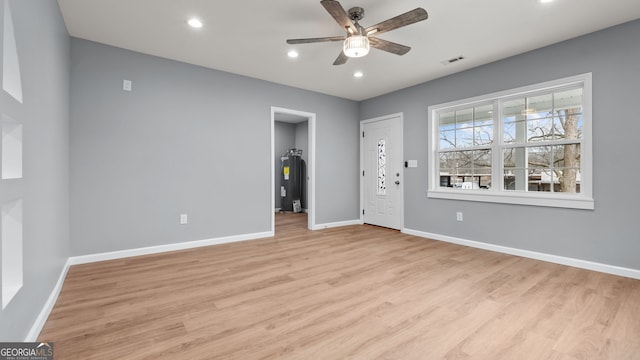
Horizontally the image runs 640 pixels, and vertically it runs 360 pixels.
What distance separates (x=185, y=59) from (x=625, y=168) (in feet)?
17.5

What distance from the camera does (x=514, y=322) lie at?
77.1 inches

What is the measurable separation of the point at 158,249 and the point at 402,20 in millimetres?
3880

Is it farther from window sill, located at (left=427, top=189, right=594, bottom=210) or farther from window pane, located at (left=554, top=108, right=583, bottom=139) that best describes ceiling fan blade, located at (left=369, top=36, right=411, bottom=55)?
window sill, located at (left=427, top=189, right=594, bottom=210)

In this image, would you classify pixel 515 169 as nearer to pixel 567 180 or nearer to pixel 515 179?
pixel 515 179

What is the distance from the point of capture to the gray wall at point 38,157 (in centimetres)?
149

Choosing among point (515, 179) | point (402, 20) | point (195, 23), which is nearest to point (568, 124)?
point (515, 179)

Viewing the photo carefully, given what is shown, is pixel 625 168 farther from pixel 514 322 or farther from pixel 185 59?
pixel 185 59

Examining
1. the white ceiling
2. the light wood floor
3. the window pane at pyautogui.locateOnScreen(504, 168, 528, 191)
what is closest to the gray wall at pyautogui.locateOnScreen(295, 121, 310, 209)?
the white ceiling

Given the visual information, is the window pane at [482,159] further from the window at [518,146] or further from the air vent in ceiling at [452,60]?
the air vent in ceiling at [452,60]

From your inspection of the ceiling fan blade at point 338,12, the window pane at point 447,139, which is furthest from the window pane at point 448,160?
the ceiling fan blade at point 338,12

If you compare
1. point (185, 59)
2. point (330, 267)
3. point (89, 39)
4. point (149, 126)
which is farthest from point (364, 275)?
point (89, 39)

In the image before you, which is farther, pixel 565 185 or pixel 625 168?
pixel 565 185

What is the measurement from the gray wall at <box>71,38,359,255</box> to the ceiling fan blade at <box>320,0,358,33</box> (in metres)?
2.43

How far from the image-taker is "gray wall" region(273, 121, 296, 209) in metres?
7.79
